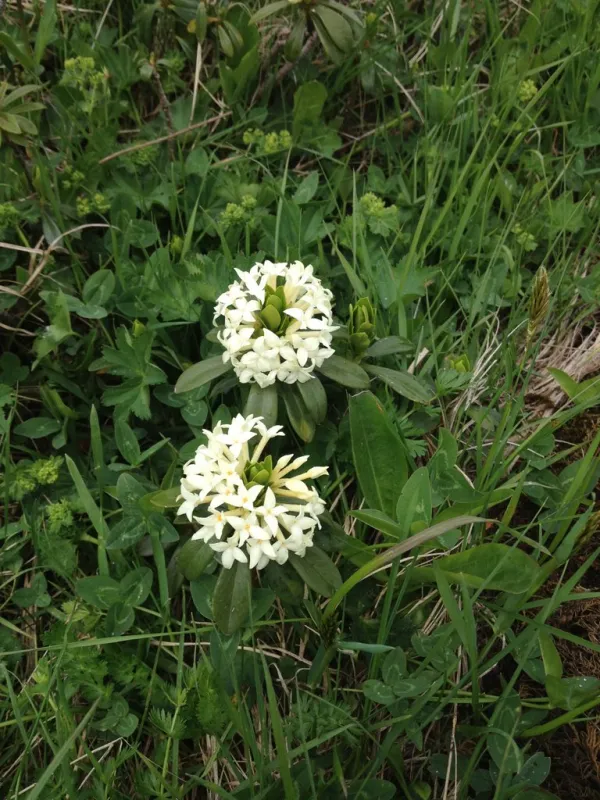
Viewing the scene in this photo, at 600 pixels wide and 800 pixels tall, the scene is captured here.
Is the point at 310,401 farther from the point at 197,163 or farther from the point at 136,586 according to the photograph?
the point at 197,163

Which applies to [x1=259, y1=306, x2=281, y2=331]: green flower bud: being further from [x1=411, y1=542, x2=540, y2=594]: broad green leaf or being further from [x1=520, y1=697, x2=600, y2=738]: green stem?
[x1=520, y1=697, x2=600, y2=738]: green stem

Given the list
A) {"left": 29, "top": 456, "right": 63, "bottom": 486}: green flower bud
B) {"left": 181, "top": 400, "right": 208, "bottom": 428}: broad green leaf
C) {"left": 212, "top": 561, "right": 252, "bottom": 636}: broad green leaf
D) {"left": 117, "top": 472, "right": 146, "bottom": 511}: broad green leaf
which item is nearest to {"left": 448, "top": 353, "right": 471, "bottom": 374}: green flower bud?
{"left": 181, "top": 400, "right": 208, "bottom": 428}: broad green leaf

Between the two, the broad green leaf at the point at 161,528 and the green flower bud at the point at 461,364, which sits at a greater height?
the green flower bud at the point at 461,364

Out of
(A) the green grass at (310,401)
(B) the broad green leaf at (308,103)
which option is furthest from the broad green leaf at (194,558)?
(B) the broad green leaf at (308,103)

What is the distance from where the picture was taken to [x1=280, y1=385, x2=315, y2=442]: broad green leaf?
6.20ft

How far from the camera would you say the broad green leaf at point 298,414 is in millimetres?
1890

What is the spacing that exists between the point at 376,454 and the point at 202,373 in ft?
1.79

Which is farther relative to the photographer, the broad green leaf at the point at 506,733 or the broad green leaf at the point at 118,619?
the broad green leaf at the point at 118,619

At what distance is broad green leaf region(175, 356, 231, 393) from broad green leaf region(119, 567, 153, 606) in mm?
509

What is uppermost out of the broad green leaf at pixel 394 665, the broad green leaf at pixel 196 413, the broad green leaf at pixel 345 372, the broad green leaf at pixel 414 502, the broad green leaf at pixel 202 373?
the broad green leaf at pixel 345 372

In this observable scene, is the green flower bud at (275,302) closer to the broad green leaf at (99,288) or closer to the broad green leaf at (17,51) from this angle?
the broad green leaf at (99,288)

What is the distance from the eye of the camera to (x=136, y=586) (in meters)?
1.83

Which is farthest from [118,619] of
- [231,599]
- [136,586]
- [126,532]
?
[231,599]

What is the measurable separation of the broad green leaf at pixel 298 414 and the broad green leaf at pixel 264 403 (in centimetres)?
5
